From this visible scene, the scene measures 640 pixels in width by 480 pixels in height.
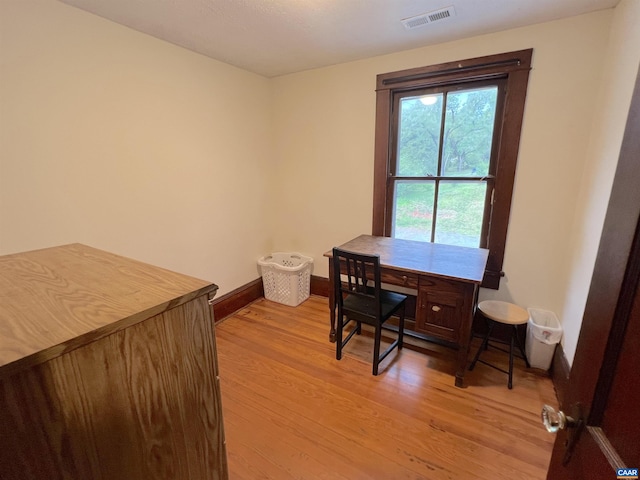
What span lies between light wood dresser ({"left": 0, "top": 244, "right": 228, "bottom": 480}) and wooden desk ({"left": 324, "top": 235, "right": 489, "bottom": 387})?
145cm

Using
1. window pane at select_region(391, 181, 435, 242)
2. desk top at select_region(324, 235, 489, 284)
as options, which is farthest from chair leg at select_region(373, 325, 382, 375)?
window pane at select_region(391, 181, 435, 242)

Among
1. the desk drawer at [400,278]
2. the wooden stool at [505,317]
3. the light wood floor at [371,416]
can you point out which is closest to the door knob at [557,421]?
the light wood floor at [371,416]

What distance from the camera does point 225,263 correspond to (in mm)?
2879

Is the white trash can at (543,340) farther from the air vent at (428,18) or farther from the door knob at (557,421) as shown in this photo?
the air vent at (428,18)

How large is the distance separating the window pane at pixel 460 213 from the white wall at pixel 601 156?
0.60 metres

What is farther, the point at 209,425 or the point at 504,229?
the point at 504,229

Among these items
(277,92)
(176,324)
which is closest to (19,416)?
(176,324)

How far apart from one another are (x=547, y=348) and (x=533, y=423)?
0.57 meters

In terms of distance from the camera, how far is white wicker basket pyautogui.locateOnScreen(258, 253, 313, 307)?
3035mm

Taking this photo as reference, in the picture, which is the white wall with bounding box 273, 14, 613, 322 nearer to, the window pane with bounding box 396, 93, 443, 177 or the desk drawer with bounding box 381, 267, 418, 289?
the window pane with bounding box 396, 93, 443, 177

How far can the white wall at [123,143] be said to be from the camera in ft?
5.16

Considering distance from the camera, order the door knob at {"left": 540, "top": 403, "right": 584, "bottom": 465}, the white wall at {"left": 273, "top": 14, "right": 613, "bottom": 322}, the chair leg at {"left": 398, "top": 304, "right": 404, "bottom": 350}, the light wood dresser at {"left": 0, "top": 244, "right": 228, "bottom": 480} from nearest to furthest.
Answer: the light wood dresser at {"left": 0, "top": 244, "right": 228, "bottom": 480}
the door knob at {"left": 540, "top": 403, "right": 584, "bottom": 465}
the white wall at {"left": 273, "top": 14, "right": 613, "bottom": 322}
the chair leg at {"left": 398, "top": 304, "right": 404, "bottom": 350}

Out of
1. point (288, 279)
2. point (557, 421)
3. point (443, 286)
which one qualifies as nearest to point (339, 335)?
point (443, 286)

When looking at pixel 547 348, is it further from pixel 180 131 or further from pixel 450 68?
pixel 180 131
